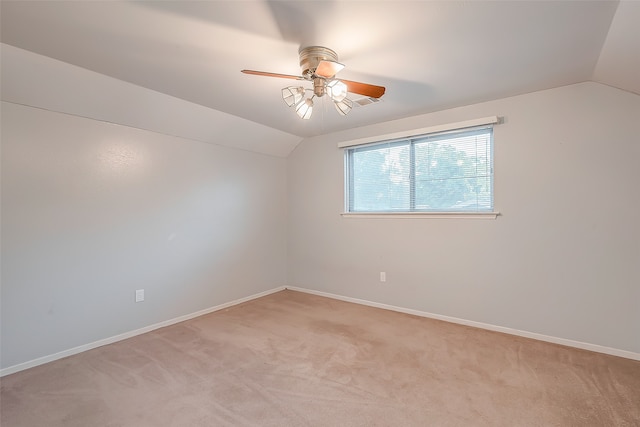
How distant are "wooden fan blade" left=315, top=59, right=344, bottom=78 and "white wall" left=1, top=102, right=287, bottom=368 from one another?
2.20m

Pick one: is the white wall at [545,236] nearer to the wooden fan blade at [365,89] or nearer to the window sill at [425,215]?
the window sill at [425,215]

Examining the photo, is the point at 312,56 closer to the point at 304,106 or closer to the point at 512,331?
the point at 304,106

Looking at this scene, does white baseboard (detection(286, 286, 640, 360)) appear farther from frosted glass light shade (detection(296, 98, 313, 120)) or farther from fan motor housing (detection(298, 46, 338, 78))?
fan motor housing (detection(298, 46, 338, 78))

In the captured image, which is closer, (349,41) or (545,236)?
(349,41)

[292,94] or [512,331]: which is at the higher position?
[292,94]

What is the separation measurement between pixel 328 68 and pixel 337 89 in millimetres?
183

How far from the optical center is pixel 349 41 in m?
1.90

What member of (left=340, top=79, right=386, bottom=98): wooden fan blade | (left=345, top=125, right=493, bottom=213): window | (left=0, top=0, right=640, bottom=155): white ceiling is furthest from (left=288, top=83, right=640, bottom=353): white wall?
(left=340, top=79, right=386, bottom=98): wooden fan blade

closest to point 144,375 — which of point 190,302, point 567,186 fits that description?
point 190,302

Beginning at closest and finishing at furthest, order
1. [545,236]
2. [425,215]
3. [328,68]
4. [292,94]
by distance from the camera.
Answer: [328,68], [292,94], [545,236], [425,215]

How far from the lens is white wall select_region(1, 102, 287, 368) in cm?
231

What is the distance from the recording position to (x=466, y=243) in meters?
3.12

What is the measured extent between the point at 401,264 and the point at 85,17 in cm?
342

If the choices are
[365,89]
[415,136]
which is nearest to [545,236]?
[415,136]
